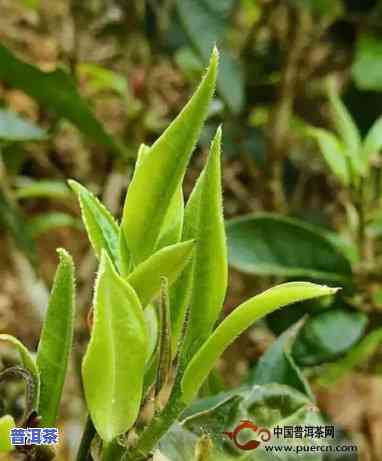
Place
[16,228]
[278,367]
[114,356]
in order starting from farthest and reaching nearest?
1. [16,228]
2. [278,367]
3. [114,356]

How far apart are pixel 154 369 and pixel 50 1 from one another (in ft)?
4.04

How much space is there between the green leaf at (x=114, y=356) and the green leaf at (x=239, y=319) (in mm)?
29

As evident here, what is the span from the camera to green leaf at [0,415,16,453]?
1.38ft

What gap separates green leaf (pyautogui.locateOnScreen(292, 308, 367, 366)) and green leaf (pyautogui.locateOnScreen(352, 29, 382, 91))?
0.39 m

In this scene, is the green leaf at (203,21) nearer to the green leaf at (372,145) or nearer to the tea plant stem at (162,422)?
the green leaf at (372,145)

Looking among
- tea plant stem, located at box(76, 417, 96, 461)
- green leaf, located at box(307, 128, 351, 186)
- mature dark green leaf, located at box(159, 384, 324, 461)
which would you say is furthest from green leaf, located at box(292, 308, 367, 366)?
tea plant stem, located at box(76, 417, 96, 461)

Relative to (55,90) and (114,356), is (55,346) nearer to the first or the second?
(114,356)

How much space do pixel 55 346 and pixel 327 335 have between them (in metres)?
0.43

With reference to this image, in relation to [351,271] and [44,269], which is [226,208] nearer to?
[44,269]

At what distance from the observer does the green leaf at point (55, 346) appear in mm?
455

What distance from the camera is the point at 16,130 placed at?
84 cm

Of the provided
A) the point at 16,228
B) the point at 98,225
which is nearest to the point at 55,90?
the point at 16,228

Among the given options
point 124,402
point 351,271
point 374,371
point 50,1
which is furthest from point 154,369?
point 50,1

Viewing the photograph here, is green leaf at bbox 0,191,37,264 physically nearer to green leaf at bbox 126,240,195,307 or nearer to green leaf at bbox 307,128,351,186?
green leaf at bbox 307,128,351,186
